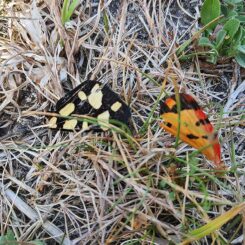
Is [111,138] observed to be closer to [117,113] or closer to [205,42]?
[117,113]

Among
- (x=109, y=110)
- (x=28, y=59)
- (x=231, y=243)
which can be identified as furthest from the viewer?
(x=28, y=59)

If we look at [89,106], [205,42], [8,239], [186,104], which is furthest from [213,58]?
[8,239]

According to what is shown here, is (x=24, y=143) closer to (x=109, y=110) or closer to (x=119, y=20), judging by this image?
(x=109, y=110)

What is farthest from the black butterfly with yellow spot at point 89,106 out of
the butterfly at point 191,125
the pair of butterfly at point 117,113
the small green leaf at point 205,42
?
the small green leaf at point 205,42

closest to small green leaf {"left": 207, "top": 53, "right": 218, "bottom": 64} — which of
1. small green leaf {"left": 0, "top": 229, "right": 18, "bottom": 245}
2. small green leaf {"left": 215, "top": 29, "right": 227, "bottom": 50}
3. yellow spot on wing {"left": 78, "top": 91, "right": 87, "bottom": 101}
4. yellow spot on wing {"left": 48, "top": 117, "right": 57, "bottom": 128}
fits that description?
small green leaf {"left": 215, "top": 29, "right": 227, "bottom": 50}

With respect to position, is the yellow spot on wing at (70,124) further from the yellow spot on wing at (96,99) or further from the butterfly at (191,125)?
the butterfly at (191,125)

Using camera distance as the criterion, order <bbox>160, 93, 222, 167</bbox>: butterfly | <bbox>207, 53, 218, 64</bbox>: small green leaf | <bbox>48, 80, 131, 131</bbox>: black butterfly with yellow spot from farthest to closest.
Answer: <bbox>207, 53, 218, 64</bbox>: small green leaf
<bbox>48, 80, 131, 131</bbox>: black butterfly with yellow spot
<bbox>160, 93, 222, 167</bbox>: butterfly

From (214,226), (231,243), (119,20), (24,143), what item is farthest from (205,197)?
(119,20)

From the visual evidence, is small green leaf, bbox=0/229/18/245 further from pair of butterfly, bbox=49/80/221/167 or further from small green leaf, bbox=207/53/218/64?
small green leaf, bbox=207/53/218/64
